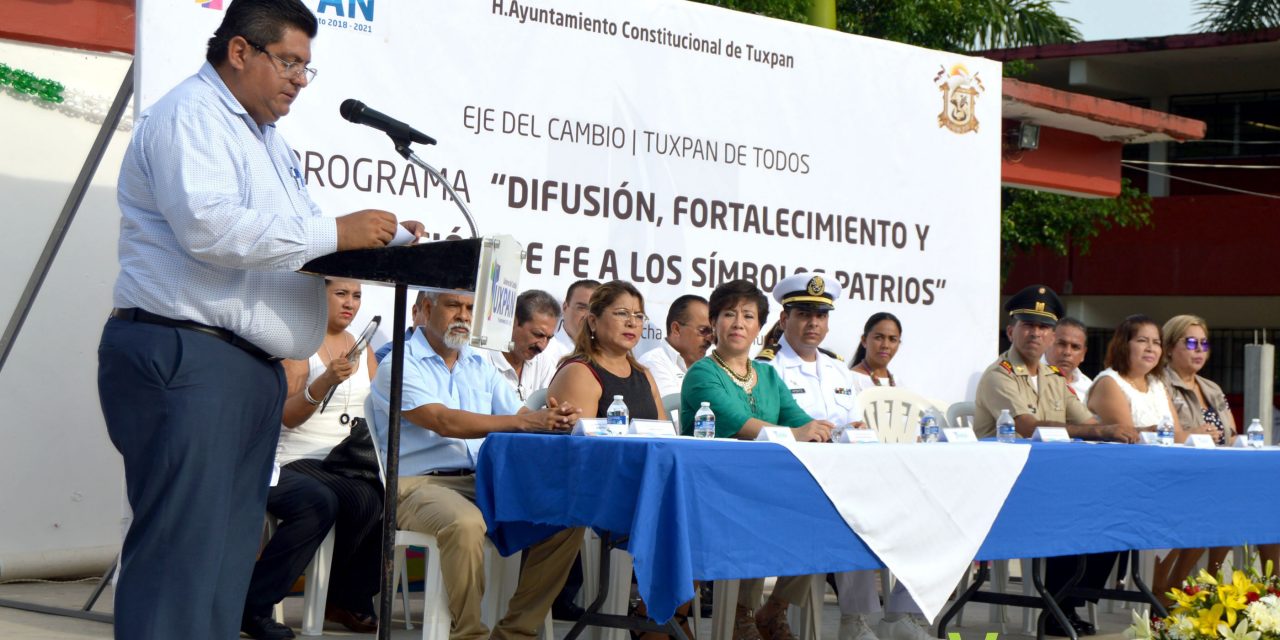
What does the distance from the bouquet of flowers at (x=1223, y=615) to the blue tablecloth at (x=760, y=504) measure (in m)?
1.04

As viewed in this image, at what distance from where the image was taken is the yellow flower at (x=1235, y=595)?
2.56 meters

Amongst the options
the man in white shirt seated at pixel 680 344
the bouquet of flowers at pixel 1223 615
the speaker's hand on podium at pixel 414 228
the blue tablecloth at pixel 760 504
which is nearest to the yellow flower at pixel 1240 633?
the bouquet of flowers at pixel 1223 615

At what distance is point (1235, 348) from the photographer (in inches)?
684

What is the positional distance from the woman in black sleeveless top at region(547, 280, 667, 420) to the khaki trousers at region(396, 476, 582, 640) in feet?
1.46

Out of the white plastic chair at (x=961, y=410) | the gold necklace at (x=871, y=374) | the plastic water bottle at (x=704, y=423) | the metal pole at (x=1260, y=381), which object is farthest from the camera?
the metal pole at (x=1260, y=381)

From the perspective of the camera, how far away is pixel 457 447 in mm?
4539

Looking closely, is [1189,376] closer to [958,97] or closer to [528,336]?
[958,97]

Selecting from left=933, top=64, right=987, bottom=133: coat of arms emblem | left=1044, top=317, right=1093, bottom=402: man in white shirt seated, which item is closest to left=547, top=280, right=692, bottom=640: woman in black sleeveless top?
left=1044, top=317, right=1093, bottom=402: man in white shirt seated

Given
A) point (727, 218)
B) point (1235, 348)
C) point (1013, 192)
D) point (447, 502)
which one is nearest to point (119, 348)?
point (447, 502)

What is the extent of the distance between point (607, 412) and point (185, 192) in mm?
2015

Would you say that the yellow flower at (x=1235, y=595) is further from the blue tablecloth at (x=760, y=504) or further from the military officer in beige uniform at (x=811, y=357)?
the military officer in beige uniform at (x=811, y=357)

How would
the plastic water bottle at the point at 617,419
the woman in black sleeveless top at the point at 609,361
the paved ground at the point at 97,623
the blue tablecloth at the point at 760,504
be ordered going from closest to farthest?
1. the blue tablecloth at the point at 760,504
2. the plastic water bottle at the point at 617,419
3. the woman in black sleeveless top at the point at 609,361
4. the paved ground at the point at 97,623

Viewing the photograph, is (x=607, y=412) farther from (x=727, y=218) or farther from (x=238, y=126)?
(x=727, y=218)

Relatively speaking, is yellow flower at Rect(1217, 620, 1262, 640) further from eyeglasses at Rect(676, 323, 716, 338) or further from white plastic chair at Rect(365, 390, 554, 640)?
eyeglasses at Rect(676, 323, 716, 338)
